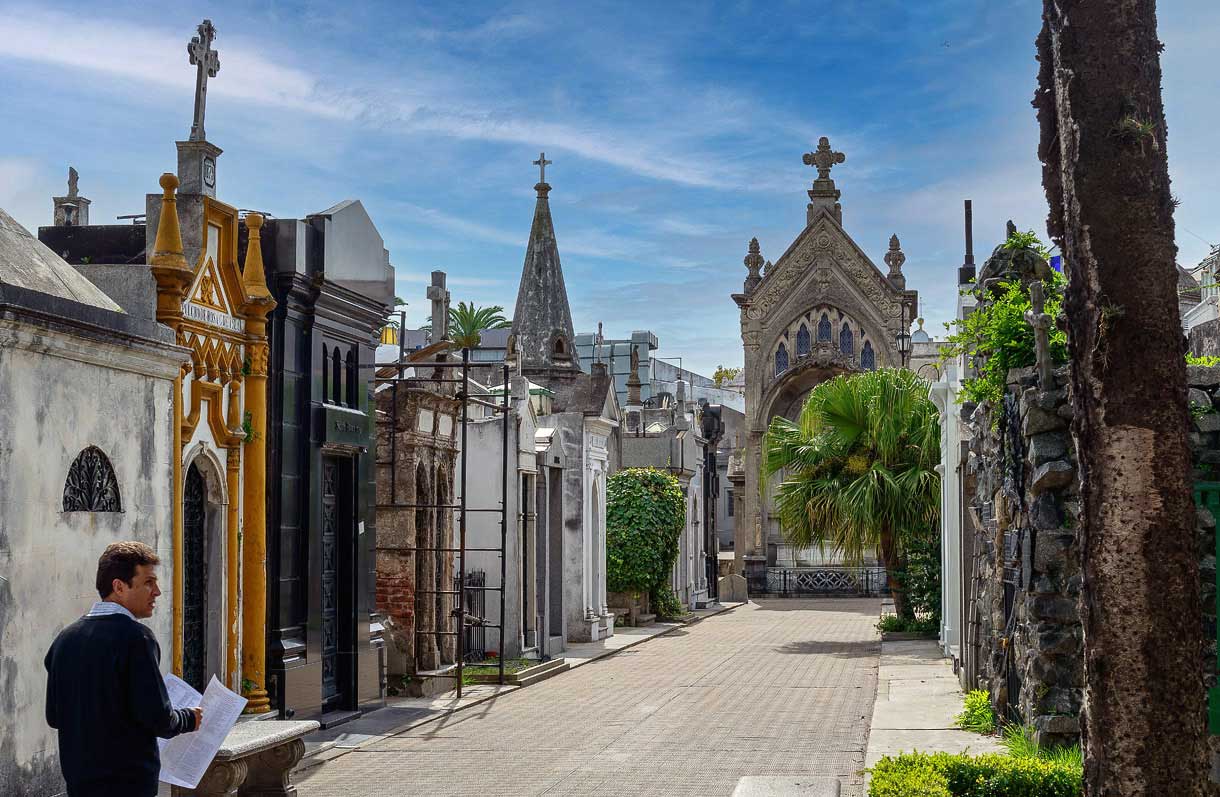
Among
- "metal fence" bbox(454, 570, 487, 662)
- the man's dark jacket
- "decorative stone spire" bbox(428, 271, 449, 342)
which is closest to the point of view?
the man's dark jacket

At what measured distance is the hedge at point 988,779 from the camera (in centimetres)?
812

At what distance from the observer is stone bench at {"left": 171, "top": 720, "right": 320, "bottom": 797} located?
8.87m

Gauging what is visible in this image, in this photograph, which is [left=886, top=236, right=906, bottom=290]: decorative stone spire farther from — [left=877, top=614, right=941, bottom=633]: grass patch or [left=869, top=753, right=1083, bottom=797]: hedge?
[left=869, top=753, right=1083, bottom=797]: hedge

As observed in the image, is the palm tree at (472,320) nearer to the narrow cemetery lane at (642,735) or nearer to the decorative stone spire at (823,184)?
the decorative stone spire at (823,184)

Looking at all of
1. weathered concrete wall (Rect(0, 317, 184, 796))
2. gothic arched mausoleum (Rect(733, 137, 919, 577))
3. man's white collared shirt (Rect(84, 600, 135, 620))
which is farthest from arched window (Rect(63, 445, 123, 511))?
gothic arched mausoleum (Rect(733, 137, 919, 577))

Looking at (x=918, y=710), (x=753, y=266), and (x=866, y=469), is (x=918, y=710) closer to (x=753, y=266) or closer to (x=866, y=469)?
(x=866, y=469)

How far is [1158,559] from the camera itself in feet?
16.8

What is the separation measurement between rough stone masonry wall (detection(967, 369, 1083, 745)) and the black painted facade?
671 cm

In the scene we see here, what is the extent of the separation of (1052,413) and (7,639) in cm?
706

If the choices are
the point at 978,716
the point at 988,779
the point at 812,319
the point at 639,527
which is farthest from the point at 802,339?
the point at 988,779

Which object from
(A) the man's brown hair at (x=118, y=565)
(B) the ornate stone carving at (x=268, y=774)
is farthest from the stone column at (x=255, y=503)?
(A) the man's brown hair at (x=118, y=565)

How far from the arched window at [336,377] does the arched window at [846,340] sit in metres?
40.4

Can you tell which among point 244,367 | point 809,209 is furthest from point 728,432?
point 244,367

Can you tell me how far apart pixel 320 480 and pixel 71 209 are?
4.09 metres
